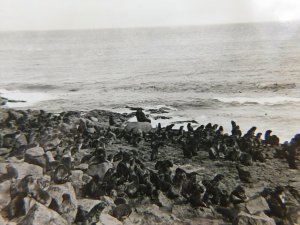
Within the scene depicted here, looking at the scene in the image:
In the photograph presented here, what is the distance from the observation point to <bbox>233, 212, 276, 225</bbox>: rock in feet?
26.4

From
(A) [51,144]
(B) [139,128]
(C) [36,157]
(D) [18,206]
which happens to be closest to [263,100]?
(B) [139,128]

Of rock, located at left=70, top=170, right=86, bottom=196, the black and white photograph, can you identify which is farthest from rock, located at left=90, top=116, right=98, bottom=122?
rock, located at left=70, top=170, right=86, bottom=196

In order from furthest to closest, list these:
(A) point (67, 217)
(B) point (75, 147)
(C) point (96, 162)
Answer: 1. (B) point (75, 147)
2. (C) point (96, 162)
3. (A) point (67, 217)

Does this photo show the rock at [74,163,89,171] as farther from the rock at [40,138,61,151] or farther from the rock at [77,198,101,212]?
the rock at [77,198,101,212]

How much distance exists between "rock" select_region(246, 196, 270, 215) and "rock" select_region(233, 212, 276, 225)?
2.47ft

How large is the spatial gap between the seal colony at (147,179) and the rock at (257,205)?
0.08 feet

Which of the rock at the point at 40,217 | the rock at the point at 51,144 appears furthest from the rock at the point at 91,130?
the rock at the point at 40,217

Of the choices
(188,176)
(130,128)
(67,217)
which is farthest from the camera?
(130,128)

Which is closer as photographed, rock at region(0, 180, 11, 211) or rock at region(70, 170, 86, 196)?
rock at region(0, 180, 11, 211)

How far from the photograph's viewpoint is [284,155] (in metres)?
13.4

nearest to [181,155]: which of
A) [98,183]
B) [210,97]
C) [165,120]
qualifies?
[98,183]

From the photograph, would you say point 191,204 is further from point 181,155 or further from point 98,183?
point 181,155

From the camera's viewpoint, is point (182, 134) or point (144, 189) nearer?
point (144, 189)

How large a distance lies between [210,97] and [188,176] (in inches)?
837
